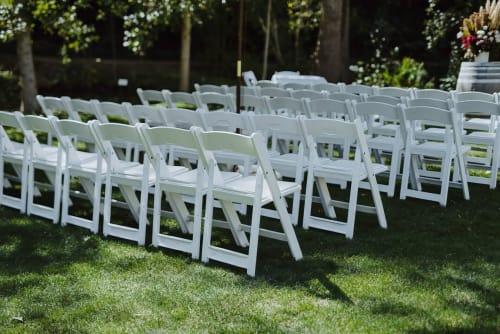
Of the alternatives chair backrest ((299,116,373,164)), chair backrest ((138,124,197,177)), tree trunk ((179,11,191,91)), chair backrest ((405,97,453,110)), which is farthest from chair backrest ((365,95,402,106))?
tree trunk ((179,11,191,91))

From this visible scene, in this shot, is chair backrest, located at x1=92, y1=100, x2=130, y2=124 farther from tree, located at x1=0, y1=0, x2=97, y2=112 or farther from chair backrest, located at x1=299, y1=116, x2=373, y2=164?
tree, located at x1=0, y1=0, x2=97, y2=112

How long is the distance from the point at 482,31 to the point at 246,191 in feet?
27.3

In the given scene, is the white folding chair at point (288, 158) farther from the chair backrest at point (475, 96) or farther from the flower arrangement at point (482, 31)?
the flower arrangement at point (482, 31)

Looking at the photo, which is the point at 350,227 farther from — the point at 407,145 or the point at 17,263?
the point at 17,263

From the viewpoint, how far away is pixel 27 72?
13.6 m

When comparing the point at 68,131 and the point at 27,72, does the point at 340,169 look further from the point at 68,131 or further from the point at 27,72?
the point at 27,72

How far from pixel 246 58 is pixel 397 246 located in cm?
1616

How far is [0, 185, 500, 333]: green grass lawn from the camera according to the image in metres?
4.04

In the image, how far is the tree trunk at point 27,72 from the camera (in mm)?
13445

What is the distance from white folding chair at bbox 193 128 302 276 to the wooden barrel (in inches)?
293

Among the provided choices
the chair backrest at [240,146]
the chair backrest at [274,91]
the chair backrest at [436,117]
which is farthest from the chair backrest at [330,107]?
the chair backrest at [240,146]

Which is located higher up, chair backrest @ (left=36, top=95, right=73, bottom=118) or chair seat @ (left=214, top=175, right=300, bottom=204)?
chair backrest @ (left=36, top=95, right=73, bottom=118)

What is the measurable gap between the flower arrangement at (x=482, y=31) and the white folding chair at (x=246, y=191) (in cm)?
785

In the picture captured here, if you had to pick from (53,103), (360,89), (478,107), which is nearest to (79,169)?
(53,103)
